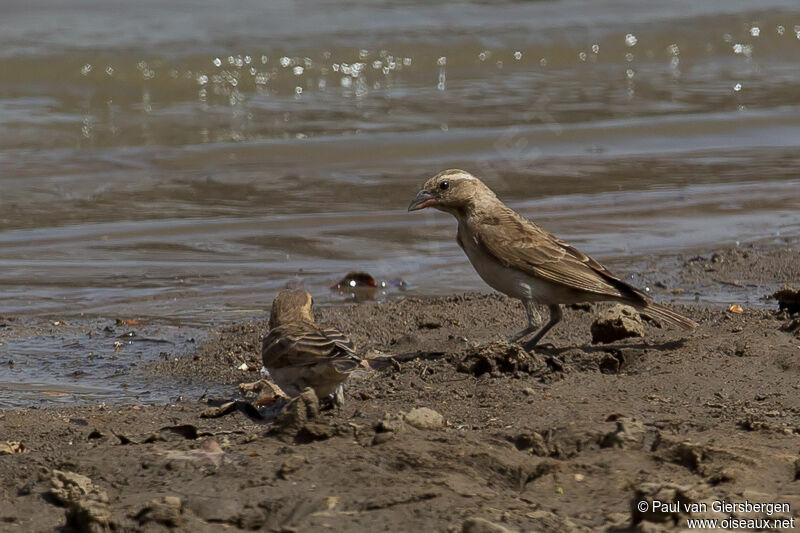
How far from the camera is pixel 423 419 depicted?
5117mm

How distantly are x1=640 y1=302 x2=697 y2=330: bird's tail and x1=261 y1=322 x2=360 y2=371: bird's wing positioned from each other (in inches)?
79.9

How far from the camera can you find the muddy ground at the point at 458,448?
430 cm

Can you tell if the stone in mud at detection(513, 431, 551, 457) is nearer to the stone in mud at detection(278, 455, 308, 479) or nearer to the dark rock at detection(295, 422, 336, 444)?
the dark rock at detection(295, 422, 336, 444)

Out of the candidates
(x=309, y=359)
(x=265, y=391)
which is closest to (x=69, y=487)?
(x=309, y=359)

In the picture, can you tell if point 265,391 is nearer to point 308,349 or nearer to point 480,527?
point 308,349

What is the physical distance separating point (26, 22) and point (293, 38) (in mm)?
4797

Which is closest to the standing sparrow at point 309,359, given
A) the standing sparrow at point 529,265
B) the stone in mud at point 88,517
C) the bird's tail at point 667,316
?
the standing sparrow at point 529,265

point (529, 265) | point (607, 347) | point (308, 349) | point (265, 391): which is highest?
point (529, 265)

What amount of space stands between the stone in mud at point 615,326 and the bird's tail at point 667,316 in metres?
0.10

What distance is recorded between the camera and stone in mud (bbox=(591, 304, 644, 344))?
23.2 ft

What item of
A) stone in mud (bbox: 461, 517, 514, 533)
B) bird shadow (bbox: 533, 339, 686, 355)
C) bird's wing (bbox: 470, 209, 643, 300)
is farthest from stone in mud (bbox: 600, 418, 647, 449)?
bird's wing (bbox: 470, 209, 643, 300)

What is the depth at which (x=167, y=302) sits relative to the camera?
8.93 meters

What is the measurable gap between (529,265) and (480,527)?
337 centimetres

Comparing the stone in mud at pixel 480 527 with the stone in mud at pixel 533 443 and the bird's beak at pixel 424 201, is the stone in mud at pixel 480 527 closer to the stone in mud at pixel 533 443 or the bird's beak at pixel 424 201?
the stone in mud at pixel 533 443
